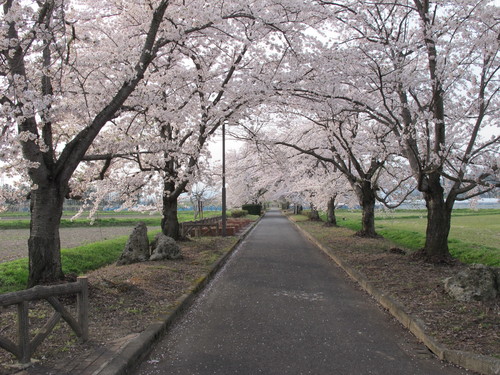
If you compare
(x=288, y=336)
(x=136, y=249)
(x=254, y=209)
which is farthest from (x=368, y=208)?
(x=254, y=209)

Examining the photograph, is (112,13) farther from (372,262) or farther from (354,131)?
(354,131)

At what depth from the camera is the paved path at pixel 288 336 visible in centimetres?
431

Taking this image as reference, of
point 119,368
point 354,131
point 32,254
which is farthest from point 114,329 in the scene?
point 354,131

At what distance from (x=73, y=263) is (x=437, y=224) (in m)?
11.2

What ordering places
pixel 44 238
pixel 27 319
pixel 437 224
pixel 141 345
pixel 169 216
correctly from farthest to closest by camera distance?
pixel 169 216, pixel 437 224, pixel 44 238, pixel 141 345, pixel 27 319

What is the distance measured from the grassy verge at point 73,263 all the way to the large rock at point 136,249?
1441 mm

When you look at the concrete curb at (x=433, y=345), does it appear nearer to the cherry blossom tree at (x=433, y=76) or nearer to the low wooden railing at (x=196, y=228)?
the cherry blossom tree at (x=433, y=76)

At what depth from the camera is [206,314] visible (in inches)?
259

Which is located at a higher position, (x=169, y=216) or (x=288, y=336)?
(x=169, y=216)

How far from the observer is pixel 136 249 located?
11547 millimetres

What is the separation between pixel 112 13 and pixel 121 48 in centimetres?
184

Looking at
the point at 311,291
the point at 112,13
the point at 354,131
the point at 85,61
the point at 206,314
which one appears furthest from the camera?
the point at 354,131

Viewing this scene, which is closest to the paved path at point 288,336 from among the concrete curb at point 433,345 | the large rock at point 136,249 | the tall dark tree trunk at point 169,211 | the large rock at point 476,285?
the concrete curb at point 433,345

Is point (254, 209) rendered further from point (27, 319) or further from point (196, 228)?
point (27, 319)
